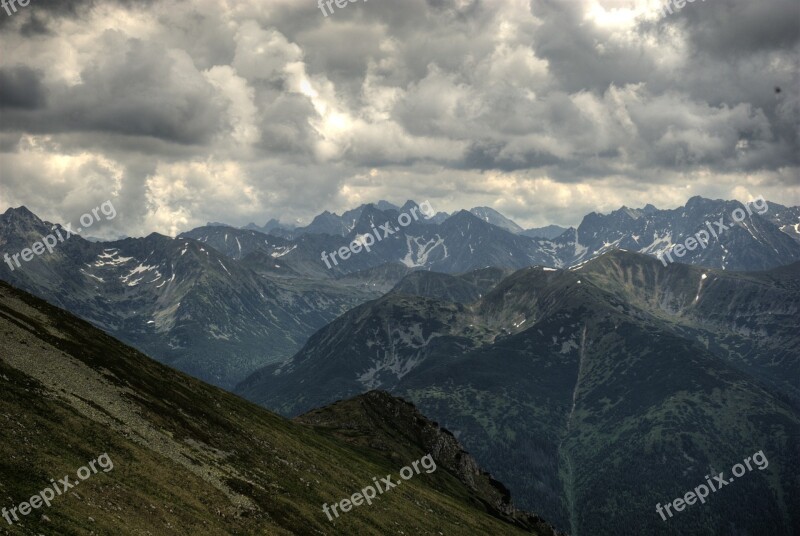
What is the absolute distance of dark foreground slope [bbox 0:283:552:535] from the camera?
57.6m

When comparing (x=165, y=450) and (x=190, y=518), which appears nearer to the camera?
(x=190, y=518)

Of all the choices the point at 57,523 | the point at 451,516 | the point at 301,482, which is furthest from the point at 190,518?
the point at 451,516

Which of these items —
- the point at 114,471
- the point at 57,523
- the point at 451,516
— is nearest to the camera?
the point at 57,523

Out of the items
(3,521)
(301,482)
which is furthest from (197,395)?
(3,521)

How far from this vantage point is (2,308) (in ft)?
321

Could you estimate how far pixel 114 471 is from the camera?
64625 mm

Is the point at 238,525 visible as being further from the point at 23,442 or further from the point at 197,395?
the point at 197,395

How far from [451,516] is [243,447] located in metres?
50.8

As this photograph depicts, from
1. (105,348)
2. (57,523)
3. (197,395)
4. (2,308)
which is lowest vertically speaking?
(57,523)

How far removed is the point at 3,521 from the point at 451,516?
321 ft

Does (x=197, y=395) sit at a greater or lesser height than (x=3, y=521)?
greater

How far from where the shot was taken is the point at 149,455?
73250 millimetres

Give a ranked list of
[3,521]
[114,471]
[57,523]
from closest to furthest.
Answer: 1. [3,521]
2. [57,523]
3. [114,471]

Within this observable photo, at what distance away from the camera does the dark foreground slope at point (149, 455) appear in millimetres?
57556
